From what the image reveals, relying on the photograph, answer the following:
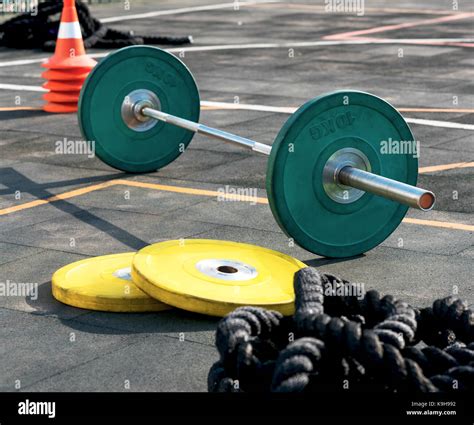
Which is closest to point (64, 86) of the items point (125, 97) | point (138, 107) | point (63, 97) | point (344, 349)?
point (63, 97)

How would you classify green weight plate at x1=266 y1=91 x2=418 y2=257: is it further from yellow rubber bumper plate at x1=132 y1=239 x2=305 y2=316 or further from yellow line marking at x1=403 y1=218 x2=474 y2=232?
yellow line marking at x1=403 y1=218 x2=474 y2=232

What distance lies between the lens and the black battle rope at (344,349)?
4602 mm

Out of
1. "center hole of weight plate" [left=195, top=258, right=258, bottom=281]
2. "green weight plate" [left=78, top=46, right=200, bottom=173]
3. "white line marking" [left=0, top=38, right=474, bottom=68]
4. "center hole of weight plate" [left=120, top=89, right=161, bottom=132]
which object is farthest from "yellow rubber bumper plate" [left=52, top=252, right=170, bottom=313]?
"white line marking" [left=0, top=38, right=474, bottom=68]

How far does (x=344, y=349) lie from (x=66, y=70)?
9.07 meters

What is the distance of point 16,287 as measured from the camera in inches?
272

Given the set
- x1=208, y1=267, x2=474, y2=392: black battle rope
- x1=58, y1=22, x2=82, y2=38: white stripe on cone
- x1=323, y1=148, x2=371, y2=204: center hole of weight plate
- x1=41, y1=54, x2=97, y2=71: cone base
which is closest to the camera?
x1=208, y1=267, x2=474, y2=392: black battle rope

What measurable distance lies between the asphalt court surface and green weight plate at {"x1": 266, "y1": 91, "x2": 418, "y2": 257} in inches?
8.6

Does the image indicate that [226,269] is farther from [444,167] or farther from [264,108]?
[264,108]

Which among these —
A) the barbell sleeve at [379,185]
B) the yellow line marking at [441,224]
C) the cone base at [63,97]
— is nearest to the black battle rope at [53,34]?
the cone base at [63,97]

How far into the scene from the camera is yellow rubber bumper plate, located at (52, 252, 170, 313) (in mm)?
6422

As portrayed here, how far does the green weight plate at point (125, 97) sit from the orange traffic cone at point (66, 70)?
3197 mm

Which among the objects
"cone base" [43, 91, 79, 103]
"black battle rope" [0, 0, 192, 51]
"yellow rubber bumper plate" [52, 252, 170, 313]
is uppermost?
"black battle rope" [0, 0, 192, 51]

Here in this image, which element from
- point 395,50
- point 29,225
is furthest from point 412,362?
point 395,50

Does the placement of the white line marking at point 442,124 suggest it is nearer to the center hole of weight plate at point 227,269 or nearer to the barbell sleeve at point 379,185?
the barbell sleeve at point 379,185
